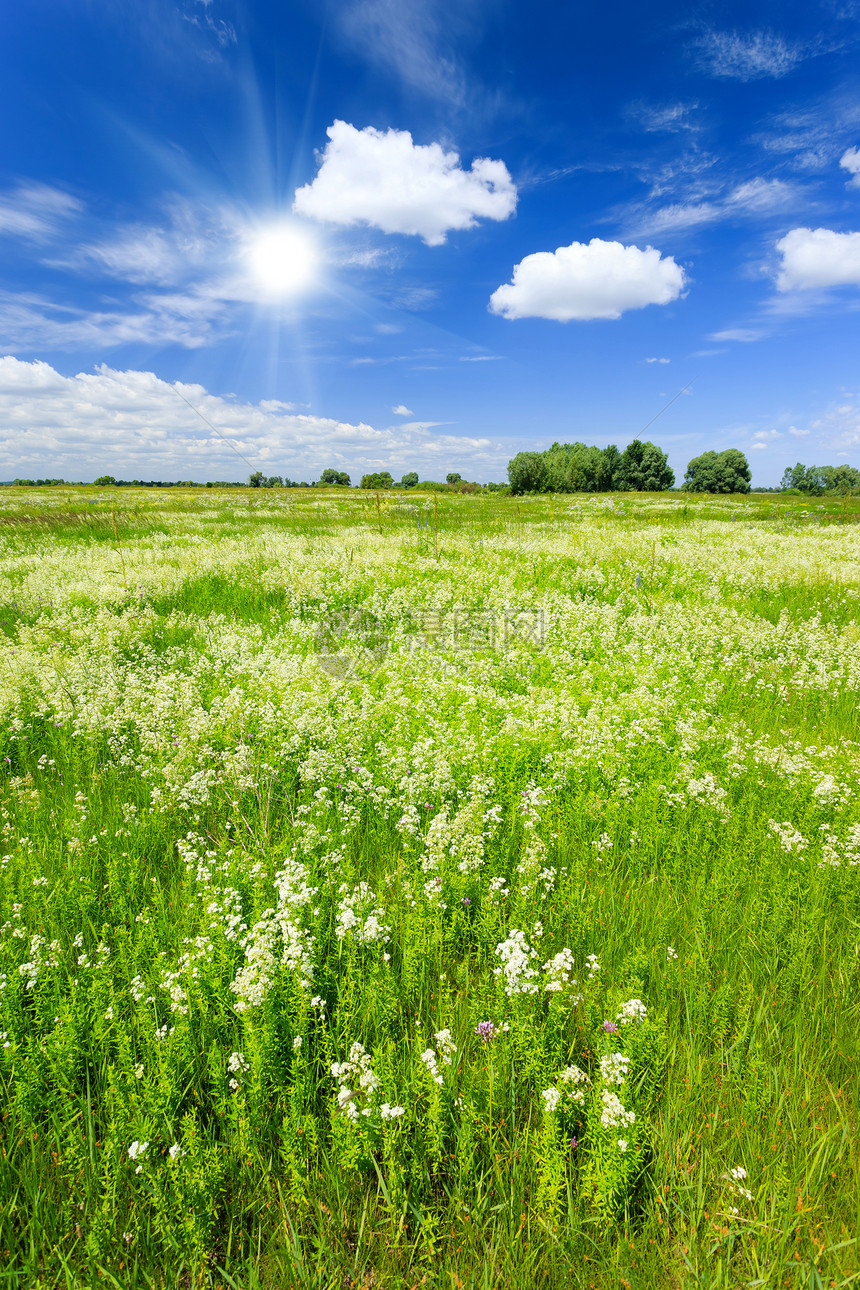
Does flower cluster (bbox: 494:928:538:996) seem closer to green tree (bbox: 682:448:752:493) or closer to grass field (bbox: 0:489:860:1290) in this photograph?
grass field (bbox: 0:489:860:1290)

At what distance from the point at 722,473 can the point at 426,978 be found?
135 m

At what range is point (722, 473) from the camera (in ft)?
373

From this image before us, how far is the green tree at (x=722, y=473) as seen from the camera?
113688 millimetres

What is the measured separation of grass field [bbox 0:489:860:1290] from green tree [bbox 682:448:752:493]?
411 ft

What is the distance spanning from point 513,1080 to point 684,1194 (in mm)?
783

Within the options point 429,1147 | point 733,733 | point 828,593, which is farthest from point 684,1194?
point 828,593

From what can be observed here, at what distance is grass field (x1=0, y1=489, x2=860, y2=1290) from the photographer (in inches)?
82.8

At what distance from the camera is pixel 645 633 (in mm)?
9898

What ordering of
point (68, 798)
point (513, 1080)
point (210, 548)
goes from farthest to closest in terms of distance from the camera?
point (210, 548) → point (68, 798) → point (513, 1080)

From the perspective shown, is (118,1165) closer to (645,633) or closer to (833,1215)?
(833,1215)
